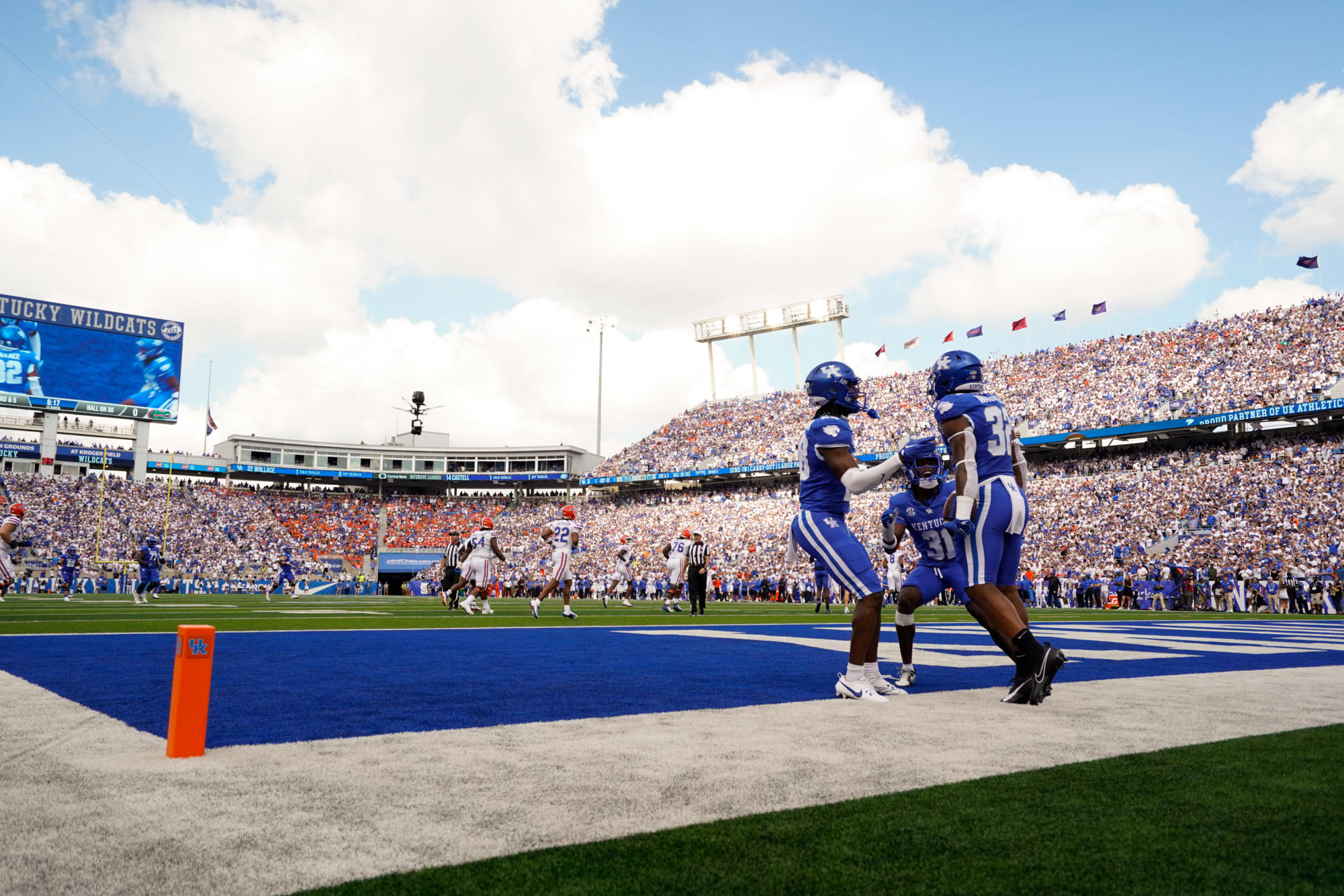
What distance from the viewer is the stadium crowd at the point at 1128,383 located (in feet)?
117

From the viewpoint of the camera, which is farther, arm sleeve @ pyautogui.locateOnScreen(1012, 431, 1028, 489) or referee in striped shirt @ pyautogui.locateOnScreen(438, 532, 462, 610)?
referee in striped shirt @ pyautogui.locateOnScreen(438, 532, 462, 610)

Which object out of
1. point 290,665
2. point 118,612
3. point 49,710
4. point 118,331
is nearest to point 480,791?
point 49,710

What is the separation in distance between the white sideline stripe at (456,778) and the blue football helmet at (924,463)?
2.37m

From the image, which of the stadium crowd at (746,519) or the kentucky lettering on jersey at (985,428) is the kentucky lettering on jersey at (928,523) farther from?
the stadium crowd at (746,519)

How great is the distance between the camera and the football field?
2.05 metres

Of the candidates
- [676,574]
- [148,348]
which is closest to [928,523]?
[676,574]

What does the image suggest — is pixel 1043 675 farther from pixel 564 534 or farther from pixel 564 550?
pixel 564 534

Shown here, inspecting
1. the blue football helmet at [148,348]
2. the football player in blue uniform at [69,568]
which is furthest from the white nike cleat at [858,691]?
the blue football helmet at [148,348]

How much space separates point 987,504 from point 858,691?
1.44 meters

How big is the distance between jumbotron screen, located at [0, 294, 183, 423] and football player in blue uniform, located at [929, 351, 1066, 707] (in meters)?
44.1

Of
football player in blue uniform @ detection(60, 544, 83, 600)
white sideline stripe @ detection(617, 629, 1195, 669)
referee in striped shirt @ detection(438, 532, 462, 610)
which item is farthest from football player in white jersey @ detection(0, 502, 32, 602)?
football player in blue uniform @ detection(60, 544, 83, 600)

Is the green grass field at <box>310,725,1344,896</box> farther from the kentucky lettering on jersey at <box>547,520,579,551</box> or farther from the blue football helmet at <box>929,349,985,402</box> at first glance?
the kentucky lettering on jersey at <box>547,520,579,551</box>

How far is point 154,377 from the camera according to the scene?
136 ft

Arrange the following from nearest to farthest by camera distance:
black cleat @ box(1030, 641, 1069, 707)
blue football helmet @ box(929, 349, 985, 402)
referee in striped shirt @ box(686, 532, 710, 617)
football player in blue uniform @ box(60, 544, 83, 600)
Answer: black cleat @ box(1030, 641, 1069, 707)
blue football helmet @ box(929, 349, 985, 402)
referee in striped shirt @ box(686, 532, 710, 617)
football player in blue uniform @ box(60, 544, 83, 600)
